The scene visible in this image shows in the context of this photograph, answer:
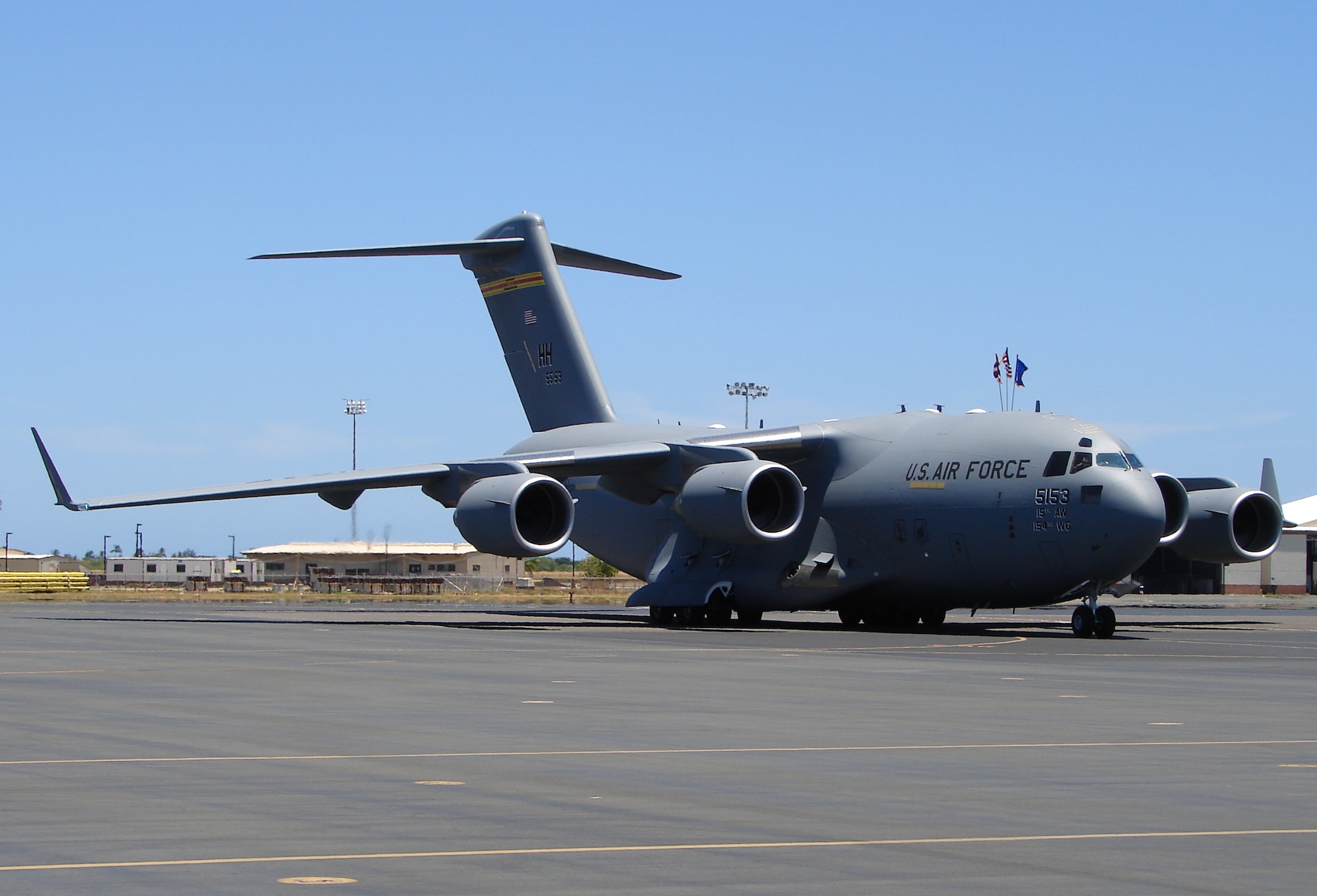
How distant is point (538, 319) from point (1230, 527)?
15.9 meters

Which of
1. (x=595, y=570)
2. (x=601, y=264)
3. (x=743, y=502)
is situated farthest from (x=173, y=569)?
(x=743, y=502)

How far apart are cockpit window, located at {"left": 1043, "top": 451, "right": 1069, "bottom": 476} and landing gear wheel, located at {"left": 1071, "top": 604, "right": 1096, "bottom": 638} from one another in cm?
225

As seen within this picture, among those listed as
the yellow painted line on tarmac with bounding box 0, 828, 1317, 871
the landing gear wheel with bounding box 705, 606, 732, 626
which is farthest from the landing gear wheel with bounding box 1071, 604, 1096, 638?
the yellow painted line on tarmac with bounding box 0, 828, 1317, 871

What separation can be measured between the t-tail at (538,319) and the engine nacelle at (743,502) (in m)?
7.97

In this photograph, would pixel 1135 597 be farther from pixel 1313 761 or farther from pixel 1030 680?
pixel 1313 761

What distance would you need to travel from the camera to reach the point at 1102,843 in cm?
731

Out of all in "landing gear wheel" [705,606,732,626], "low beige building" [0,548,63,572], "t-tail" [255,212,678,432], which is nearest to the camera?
"landing gear wheel" [705,606,732,626]

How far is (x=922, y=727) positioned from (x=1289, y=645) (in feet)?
53.7

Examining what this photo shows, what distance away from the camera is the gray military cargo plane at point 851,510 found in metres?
28.1

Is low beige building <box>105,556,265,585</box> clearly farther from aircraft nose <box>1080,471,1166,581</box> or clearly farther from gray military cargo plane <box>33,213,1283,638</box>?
aircraft nose <box>1080,471,1166,581</box>

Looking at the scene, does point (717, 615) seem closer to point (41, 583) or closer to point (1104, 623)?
point (1104, 623)

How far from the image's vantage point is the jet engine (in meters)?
30.9

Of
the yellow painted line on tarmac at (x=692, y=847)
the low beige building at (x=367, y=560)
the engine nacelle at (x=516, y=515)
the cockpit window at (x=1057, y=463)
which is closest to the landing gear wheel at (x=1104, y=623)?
the cockpit window at (x=1057, y=463)

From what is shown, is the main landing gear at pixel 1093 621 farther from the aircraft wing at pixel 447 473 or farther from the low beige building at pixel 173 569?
the low beige building at pixel 173 569
